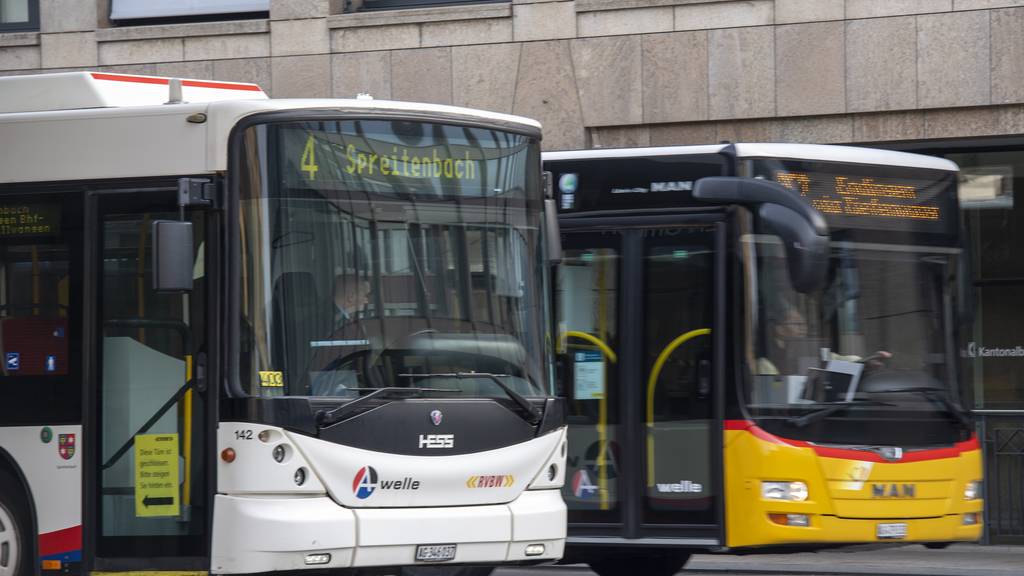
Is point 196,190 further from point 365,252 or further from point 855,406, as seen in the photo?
point 855,406

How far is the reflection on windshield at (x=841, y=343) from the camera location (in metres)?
9.98

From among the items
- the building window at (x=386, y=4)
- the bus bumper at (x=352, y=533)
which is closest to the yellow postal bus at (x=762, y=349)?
the bus bumper at (x=352, y=533)

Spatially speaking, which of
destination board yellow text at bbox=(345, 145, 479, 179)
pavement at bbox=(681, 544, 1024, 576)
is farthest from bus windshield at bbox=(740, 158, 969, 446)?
pavement at bbox=(681, 544, 1024, 576)

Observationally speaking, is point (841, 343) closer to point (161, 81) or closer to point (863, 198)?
point (863, 198)

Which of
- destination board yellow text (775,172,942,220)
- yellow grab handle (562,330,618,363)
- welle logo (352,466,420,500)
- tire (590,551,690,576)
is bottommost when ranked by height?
tire (590,551,690,576)

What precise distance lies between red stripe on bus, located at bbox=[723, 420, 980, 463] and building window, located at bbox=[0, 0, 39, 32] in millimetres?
10274

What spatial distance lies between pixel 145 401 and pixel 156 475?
1.25ft

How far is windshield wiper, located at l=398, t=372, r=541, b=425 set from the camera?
8352 millimetres

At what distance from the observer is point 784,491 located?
9.86m

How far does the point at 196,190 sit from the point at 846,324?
408 centimetres

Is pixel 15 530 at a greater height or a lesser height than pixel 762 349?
lesser

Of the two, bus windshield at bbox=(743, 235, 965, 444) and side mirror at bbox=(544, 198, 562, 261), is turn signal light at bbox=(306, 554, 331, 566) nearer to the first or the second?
side mirror at bbox=(544, 198, 562, 261)

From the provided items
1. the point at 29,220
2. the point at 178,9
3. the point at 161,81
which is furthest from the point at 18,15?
the point at 29,220

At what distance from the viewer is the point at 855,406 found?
32.8 ft
